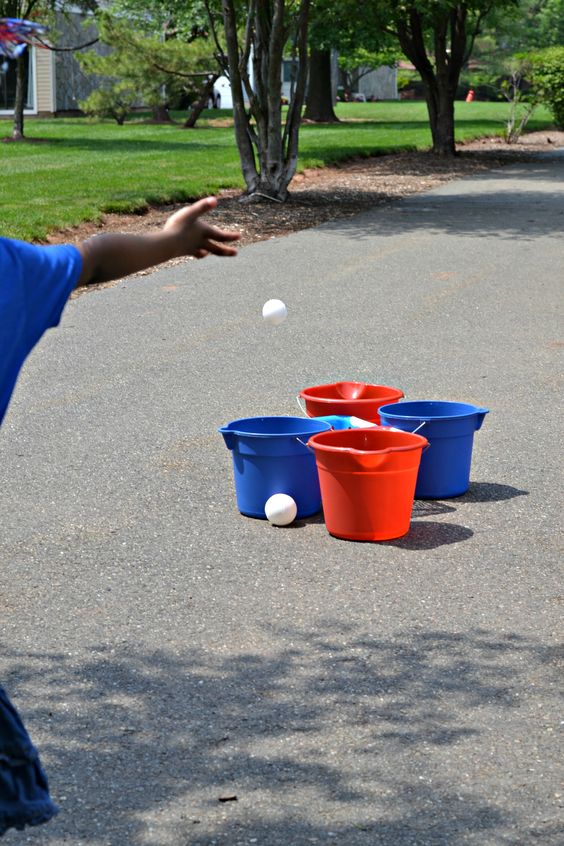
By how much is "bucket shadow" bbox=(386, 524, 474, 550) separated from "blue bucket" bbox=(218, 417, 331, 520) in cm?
47

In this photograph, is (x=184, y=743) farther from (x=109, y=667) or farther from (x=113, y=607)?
(x=113, y=607)

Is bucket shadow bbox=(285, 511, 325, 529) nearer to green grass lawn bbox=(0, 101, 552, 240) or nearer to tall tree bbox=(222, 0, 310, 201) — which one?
green grass lawn bbox=(0, 101, 552, 240)

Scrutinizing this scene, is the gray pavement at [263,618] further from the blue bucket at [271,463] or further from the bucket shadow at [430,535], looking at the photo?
the blue bucket at [271,463]

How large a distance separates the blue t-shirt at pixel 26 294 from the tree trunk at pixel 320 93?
4166 centimetres

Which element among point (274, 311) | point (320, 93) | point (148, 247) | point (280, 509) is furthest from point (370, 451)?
point (320, 93)

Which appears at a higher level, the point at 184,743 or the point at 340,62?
the point at 340,62

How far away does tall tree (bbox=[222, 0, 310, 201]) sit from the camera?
694 inches

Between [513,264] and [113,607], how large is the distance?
9.79 m

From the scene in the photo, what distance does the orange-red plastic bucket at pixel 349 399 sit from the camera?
644cm

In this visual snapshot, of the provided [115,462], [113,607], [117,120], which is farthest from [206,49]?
[113,607]

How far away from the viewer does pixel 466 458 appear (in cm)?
631

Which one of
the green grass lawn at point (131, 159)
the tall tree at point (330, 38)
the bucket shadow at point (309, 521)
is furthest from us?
the tall tree at point (330, 38)

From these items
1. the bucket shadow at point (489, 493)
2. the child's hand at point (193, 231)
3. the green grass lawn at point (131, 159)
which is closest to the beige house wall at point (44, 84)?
the green grass lawn at point (131, 159)

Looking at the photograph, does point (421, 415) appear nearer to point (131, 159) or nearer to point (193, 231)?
point (193, 231)
